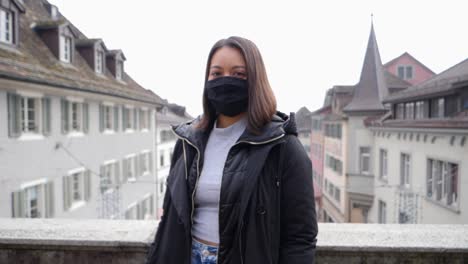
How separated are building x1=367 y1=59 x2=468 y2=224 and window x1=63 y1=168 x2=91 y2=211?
12.9m

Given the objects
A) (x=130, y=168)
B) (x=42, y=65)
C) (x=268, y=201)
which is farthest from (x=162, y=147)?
(x=268, y=201)

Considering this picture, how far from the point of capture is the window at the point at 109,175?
15453 mm

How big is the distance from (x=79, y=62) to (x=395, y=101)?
1424cm

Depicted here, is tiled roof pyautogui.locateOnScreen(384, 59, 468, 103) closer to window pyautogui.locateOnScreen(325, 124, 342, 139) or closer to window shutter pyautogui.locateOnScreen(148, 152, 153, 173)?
window pyautogui.locateOnScreen(325, 124, 342, 139)

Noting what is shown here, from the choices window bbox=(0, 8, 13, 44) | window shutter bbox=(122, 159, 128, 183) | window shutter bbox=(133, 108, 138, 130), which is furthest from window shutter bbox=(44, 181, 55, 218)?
window shutter bbox=(133, 108, 138, 130)

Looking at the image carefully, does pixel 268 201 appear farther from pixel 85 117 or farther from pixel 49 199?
pixel 85 117

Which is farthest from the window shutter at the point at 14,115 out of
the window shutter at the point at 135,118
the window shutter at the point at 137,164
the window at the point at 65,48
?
the window shutter at the point at 137,164

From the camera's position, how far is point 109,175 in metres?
16.3

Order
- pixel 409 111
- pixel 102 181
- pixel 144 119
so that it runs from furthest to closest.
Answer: pixel 144 119 < pixel 409 111 < pixel 102 181

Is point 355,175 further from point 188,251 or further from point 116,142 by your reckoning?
point 188,251

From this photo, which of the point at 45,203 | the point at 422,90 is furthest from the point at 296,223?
the point at 422,90

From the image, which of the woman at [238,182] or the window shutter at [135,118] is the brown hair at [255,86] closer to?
the woman at [238,182]

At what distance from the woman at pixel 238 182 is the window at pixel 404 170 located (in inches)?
597

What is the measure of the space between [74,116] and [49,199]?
3.26 metres
